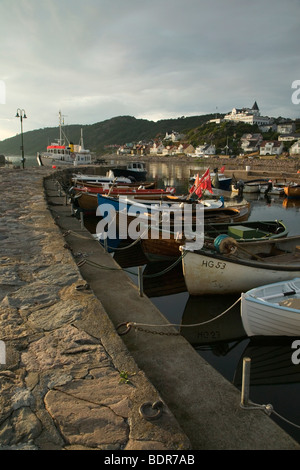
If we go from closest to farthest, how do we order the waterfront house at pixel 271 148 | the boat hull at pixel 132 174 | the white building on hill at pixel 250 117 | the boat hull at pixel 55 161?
the boat hull at pixel 132 174 → the boat hull at pixel 55 161 → the waterfront house at pixel 271 148 → the white building on hill at pixel 250 117

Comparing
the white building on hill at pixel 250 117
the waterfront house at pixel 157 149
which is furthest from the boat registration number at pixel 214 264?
the white building on hill at pixel 250 117

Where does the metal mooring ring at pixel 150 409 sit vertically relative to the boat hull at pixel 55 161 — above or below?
below

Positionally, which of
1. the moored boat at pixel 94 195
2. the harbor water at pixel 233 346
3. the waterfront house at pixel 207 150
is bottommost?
the harbor water at pixel 233 346

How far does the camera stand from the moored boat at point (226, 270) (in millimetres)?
8250

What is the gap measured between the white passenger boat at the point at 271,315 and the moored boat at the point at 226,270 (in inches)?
46.8

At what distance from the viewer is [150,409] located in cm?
323

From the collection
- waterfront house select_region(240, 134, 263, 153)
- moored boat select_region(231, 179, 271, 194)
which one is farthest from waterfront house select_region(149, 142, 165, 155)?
moored boat select_region(231, 179, 271, 194)

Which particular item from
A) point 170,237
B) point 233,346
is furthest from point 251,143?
point 233,346

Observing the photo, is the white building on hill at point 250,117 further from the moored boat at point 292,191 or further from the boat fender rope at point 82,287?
the boat fender rope at point 82,287

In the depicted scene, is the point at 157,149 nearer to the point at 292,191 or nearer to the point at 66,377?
the point at 292,191

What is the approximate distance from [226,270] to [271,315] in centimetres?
220
